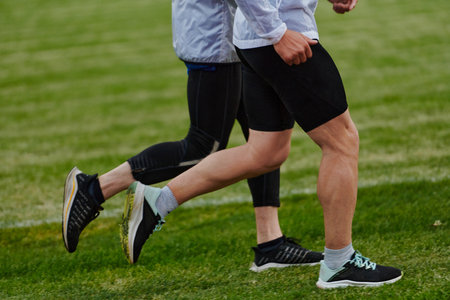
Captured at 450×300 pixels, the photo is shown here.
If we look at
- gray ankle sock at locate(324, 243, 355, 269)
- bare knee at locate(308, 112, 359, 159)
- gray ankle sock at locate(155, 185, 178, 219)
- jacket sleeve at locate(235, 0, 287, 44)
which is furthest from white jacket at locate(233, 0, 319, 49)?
gray ankle sock at locate(324, 243, 355, 269)

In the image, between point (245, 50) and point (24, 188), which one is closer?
point (245, 50)

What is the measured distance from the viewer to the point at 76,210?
12.9ft

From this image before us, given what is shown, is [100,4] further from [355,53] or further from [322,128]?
[322,128]

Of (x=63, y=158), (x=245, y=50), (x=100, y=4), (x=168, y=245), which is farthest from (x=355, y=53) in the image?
(x=100, y=4)

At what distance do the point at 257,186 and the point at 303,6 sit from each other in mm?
1265

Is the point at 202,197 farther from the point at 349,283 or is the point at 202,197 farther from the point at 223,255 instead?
the point at 349,283

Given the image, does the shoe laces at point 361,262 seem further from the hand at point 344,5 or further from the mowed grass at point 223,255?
the hand at point 344,5

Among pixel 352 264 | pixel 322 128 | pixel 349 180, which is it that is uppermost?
pixel 322 128

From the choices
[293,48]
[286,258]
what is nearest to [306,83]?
[293,48]

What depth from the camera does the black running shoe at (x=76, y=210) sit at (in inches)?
154

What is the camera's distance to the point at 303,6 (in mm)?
3182

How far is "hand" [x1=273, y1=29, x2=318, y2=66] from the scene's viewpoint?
3.06 meters

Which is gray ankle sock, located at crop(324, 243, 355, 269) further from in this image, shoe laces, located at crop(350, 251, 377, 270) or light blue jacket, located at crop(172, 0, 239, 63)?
light blue jacket, located at crop(172, 0, 239, 63)

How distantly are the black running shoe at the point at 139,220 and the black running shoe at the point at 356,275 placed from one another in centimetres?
88
